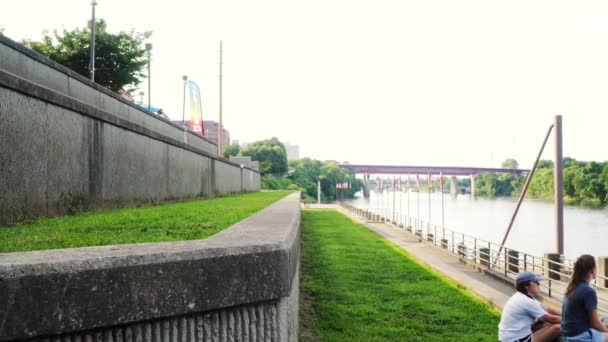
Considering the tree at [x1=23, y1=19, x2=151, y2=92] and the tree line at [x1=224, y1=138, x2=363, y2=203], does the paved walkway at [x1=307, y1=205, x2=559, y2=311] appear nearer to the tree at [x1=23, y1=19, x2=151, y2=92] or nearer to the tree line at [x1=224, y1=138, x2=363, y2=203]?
the tree at [x1=23, y1=19, x2=151, y2=92]

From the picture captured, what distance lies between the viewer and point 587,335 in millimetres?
5762

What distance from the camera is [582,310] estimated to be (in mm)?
5805

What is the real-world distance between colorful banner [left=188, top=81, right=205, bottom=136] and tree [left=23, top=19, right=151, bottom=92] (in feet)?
9.89

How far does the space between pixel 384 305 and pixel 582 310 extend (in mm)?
5048

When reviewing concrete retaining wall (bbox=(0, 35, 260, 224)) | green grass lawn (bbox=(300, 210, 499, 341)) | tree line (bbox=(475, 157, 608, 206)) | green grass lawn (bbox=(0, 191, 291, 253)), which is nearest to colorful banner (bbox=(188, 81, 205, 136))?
green grass lawn (bbox=(300, 210, 499, 341))

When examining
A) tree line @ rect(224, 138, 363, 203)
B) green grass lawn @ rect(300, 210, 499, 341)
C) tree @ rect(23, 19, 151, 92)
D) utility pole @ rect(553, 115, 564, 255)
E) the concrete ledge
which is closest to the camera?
the concrete ledge

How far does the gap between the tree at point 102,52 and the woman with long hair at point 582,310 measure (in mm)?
27135

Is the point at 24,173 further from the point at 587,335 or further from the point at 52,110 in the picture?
the point at 587,335

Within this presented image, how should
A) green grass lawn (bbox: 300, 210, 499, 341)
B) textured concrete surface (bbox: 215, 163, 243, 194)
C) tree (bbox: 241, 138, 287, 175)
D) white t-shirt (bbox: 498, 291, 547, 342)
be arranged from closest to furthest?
1. white t-shirt (bbox: 498, 291, 547, 342)
2. green grass lawn (bbox: 300, 210, 499, 341)
3. textured concrete surface (bbox: 215, 163, 243, 194)
4. tree (bbox: 241, 138, 287, 175)

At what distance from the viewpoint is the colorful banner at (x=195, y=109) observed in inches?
1188

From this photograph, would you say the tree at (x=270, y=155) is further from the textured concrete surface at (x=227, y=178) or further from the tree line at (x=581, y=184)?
the textured concrete surface at (x=227, y=178)

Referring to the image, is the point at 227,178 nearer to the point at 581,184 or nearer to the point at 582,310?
the point at 582,310

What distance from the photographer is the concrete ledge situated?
2.00 metres

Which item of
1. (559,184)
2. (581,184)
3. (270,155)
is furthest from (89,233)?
(270,155)
